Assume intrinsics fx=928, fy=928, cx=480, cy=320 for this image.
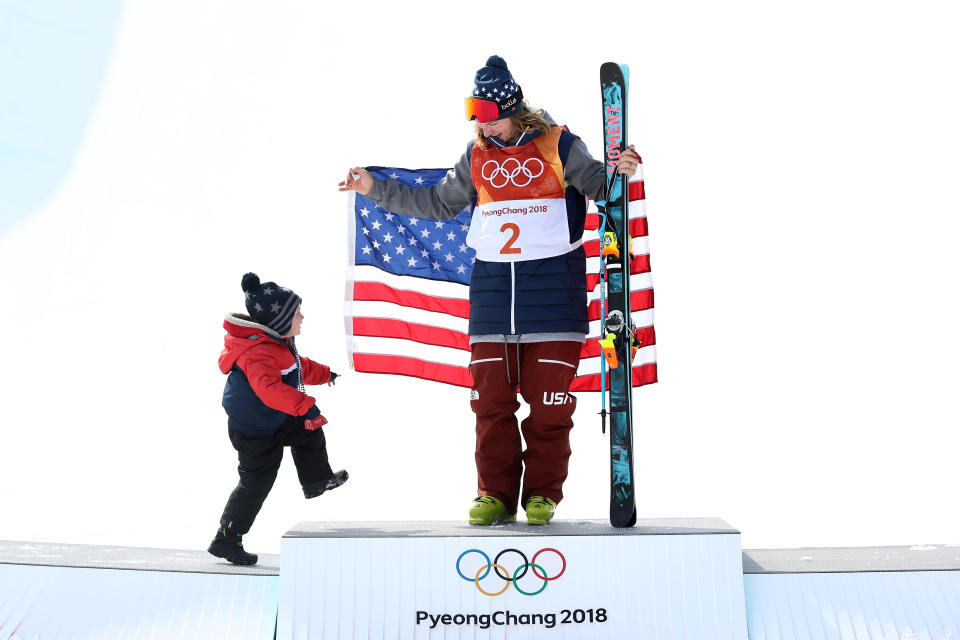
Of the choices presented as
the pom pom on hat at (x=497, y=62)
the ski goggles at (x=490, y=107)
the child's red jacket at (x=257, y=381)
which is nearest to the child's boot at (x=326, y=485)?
the child's red jacket at (x=257, y=381)

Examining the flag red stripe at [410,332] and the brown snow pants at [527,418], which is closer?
the brown snow pants at [527,418]

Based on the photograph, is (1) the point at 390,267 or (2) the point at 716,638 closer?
(2) the point at 716,638

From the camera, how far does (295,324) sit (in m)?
Answer: 3.56

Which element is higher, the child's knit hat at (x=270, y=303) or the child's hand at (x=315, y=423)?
the child's knit hat at (x=270, y=303)

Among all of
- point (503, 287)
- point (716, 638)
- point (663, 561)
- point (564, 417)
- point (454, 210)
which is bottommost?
point (716, 638)

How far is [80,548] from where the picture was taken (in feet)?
12.6

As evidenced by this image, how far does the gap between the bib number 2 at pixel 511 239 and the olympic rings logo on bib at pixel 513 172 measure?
15 cm

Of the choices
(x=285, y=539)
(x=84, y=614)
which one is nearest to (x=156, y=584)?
(x=84, y=614)

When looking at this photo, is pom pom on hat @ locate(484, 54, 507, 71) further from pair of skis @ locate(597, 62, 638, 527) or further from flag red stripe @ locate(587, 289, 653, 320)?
flag red stripe @ locate(587, 289, 653, 320)

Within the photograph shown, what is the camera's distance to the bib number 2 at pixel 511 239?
11.4 ft

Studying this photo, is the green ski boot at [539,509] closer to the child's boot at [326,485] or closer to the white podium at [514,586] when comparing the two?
the white podium at [514,586]

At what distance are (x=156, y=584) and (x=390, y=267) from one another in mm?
1589

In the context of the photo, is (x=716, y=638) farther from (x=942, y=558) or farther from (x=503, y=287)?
(x=503, y=287)

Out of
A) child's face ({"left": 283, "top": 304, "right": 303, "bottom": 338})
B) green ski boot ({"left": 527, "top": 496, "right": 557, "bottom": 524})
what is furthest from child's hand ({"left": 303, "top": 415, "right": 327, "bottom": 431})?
green ski boot ({"left": 527, "top": 496, "right": 557, "bottom": 524})
